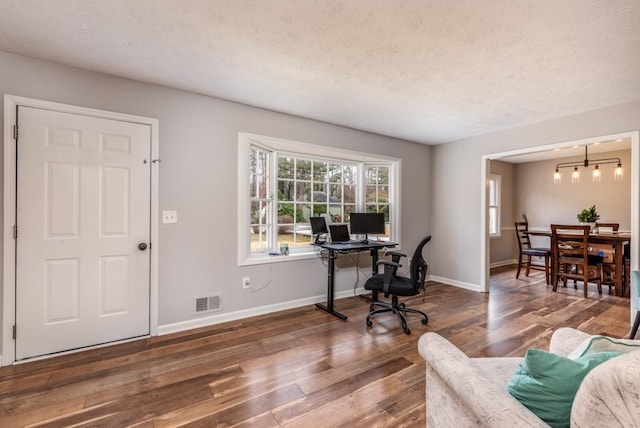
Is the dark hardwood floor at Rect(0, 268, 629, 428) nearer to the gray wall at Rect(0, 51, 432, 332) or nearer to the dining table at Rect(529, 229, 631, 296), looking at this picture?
the gray wall at Rect(0, 51, 432, 332)

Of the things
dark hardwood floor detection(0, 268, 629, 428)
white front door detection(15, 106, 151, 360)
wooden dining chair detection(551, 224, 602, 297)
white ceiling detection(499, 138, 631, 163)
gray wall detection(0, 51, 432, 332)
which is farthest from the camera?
white ceiling detection(499, 138, 631, 163)

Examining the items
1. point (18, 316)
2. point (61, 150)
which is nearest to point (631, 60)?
point (61, 150)

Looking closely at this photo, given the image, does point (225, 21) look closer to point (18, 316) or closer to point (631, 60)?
point (18, 316)

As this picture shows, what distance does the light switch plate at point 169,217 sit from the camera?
2855 millimetres

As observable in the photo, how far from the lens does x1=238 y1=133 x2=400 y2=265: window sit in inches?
132

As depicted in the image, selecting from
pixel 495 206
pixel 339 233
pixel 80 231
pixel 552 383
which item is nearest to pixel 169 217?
pixel 80 231

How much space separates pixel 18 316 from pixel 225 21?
2.73 metres

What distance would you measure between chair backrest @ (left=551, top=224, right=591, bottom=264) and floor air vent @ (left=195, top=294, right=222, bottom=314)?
486cm

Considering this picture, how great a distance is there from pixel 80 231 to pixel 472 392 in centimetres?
300

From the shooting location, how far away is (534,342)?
8.96 feet

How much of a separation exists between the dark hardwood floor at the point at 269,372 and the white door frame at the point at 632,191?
34.6 inches

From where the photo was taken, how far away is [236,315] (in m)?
3.24

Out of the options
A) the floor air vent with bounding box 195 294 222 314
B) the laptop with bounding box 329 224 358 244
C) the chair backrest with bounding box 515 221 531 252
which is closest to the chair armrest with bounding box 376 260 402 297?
the laptop with bounding box 329 224 358 244

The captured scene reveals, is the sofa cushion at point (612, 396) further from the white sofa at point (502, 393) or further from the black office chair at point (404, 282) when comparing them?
the black office chair at point (404, 282)
